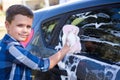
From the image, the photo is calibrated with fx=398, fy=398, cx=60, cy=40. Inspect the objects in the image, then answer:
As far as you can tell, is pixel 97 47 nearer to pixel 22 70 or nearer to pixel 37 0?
pixel 22 70

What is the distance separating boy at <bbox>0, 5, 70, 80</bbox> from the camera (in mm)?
2586

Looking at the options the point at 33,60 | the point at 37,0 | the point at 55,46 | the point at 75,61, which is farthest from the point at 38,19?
the point at 37,0

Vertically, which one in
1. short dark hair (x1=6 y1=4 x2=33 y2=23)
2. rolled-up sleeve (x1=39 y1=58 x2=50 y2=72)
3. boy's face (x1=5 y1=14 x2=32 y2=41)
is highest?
short dark hair (x1=6 y1=4 x2=33 y2=23)

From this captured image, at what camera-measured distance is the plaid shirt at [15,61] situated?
2.58 metres

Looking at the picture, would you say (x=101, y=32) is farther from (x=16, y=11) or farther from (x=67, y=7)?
(x=16, y=11)

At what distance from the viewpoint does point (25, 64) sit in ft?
8.47

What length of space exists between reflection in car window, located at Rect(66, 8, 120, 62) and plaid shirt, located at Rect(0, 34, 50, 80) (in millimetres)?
472

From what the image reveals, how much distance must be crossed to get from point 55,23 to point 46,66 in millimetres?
818

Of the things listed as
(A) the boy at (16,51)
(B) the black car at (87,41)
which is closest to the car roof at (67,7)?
(B) the black car at (87,41)

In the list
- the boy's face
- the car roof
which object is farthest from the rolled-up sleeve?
the car roof

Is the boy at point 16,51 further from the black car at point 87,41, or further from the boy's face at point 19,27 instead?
the black car at point 87,41

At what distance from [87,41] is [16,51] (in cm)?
64

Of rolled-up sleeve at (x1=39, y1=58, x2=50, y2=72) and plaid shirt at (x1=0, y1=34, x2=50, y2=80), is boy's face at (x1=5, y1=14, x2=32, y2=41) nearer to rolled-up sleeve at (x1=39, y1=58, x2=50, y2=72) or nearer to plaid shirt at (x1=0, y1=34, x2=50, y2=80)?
plaid shirt at (x1=0, y1=34, x2=50, y2=80)

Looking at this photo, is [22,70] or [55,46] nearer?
[22,70]
